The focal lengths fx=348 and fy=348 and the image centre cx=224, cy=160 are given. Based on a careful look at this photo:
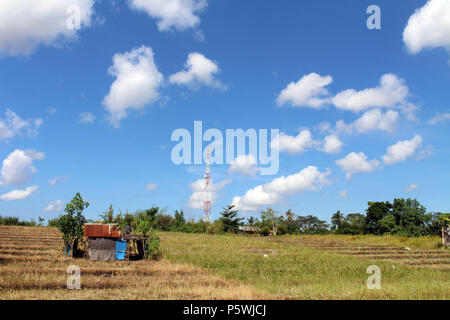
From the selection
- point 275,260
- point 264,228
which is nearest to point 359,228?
point 264,228

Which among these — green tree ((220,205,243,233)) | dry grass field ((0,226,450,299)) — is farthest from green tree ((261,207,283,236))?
dry grass field ((0,226,450,299))

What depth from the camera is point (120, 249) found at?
14.0 m

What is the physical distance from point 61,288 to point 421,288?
850 centimetres

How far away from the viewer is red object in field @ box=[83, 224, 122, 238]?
13812 mm

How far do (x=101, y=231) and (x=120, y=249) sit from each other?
1.05 metres

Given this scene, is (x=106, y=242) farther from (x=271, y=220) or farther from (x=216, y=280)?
(x=271, y=220)

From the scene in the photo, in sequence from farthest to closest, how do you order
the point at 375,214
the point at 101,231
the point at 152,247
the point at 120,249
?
the point at 375,214
the point at 152,247
the point at 120,249
the point at 101,231

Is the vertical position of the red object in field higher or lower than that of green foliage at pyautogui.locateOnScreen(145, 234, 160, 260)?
higher

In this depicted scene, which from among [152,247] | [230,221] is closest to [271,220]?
[230,221]

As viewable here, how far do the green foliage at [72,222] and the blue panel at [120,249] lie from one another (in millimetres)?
1547

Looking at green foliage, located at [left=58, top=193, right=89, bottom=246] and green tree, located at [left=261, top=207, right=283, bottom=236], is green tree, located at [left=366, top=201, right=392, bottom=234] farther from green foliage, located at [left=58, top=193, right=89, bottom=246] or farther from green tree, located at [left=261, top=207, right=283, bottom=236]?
green foliage, located at [left=58, top=193, right=89, bottom=246]

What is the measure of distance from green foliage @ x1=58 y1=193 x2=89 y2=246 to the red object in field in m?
0.36
